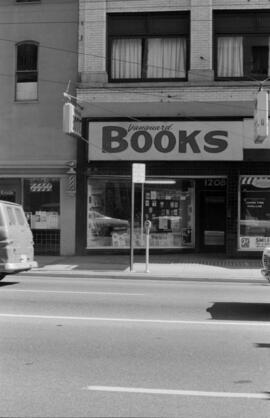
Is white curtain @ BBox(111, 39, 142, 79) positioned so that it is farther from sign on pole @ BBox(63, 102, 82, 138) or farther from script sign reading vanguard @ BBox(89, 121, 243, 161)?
sign on pole @ BBox(63, 102, 82, 138)

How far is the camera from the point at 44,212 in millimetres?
19969

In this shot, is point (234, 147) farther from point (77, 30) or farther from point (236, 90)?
point (77, 30)

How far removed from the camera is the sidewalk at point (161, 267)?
15.2 metres

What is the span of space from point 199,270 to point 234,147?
451 cm

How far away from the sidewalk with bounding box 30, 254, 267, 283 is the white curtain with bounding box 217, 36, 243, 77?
6.12 m

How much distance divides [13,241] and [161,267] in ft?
17.0

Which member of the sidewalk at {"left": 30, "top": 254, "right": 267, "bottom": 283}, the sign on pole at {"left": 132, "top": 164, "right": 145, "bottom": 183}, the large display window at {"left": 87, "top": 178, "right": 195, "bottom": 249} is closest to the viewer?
the sidewalk at {"left": 30, "top": 254, "right": 267, "bottom": 283}

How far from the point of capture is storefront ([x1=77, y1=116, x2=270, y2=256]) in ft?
61.5

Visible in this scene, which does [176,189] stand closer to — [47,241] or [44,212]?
[44,212]

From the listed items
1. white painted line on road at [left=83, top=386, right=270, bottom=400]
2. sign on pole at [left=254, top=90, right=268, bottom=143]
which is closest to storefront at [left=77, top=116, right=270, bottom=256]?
sign on pole at [left=254, top=90, right=268, bottom=143]

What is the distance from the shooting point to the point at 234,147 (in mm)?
18500

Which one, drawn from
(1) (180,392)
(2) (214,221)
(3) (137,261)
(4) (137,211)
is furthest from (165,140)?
(1) (180,392)

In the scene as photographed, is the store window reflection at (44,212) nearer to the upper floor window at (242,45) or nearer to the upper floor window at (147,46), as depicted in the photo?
the upper floor window at (147,46)

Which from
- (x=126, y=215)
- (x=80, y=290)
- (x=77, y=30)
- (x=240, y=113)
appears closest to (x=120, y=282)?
(x=80, y=290)
